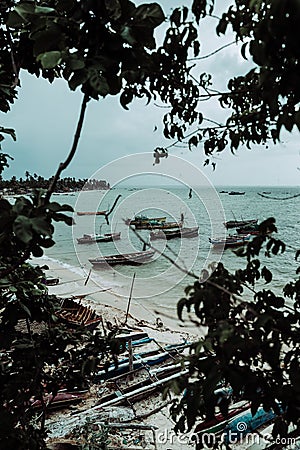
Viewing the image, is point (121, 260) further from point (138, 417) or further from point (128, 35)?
point (128, 35)

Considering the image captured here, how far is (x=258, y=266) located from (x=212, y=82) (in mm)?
634

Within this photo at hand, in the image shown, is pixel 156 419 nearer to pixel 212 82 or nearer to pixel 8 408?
pixel 8 408

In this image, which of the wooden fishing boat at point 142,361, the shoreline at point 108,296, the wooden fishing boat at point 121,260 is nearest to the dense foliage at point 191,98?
the wooden fishing boat at point 142,361

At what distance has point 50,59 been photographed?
0.62 meters

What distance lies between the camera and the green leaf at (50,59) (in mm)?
615

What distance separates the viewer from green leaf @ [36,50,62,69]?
61cm

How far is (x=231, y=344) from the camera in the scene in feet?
2.06

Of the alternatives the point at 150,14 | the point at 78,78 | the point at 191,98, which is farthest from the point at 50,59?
the point at 191,98

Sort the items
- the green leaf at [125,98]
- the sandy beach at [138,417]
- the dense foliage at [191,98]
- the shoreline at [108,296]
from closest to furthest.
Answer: the dense foliage at [191,98], the green leaf at [125,98], the sandy beach at [138,417], the shoreline at [108,296]

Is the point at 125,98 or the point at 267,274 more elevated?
the point at 125,98

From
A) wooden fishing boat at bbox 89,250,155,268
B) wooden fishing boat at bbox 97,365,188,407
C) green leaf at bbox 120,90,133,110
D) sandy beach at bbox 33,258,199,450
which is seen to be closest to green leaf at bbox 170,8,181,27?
green leaf at bbox 120,90,133,110

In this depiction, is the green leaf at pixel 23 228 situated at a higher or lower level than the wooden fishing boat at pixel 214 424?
higher

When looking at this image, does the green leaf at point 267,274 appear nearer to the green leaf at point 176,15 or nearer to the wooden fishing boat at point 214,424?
the wooden fishing boat at point 214,424

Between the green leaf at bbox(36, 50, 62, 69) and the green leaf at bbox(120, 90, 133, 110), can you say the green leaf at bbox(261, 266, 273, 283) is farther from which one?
the green leaf at bbox(36, 50, 62, 69)
